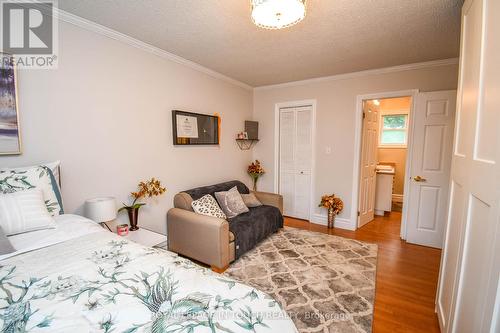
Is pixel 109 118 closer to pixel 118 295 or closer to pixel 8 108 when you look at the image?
pixel 8 108

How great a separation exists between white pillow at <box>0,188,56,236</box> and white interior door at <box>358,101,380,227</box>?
390 cm

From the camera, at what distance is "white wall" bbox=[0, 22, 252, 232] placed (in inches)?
72.7

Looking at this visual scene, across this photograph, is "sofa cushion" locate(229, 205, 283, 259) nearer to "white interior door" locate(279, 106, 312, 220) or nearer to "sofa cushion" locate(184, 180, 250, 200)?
"sofa cushion" locate(184, 180, 250, 200)

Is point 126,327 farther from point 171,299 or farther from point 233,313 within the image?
point 233,313

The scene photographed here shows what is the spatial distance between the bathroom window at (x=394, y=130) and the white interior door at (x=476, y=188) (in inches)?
159

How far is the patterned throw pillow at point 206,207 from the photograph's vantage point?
2718 mm

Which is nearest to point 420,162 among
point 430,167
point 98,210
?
point 430,167

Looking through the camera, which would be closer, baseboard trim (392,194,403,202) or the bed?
the bed

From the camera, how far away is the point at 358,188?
3.64 metres

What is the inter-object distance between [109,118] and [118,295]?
1898 millimetres

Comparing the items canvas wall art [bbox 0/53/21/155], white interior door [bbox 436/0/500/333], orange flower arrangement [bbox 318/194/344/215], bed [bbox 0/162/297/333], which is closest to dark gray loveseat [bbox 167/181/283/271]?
orange flower arrangement [bbox 318/194/344/215]

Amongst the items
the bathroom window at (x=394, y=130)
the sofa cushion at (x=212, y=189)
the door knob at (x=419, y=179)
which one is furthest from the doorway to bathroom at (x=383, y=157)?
the sofa cushion at (x=212, y=189)

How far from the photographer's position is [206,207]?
276cm

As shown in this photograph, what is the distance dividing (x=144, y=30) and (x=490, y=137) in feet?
9.02
